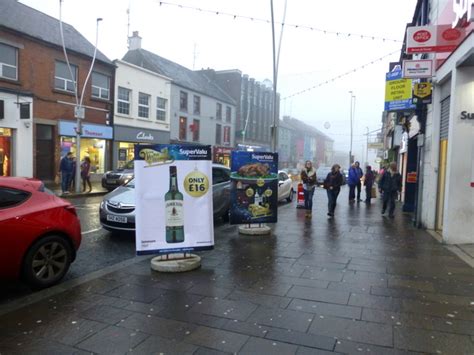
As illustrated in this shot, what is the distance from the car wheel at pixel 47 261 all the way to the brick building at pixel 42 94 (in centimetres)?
1484

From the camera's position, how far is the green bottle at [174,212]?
18.7ft

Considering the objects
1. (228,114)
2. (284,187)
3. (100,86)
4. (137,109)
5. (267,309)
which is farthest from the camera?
(228,114)

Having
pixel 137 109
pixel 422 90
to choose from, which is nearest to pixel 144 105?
pixel 137 109

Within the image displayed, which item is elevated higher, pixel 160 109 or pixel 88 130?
pixel 160 109

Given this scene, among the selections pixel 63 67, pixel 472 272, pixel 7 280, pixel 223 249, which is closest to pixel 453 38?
pixel 472 272

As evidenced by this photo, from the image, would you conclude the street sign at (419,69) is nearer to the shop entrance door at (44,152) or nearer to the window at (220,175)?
the window at (220,175)

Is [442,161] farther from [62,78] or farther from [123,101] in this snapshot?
[123,101]

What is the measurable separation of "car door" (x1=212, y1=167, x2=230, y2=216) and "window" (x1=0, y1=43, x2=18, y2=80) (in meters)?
13.3

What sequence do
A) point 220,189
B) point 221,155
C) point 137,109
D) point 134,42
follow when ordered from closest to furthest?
point 220,189, point 137,109, point 134,42, point 221,155

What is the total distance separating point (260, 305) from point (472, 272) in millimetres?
3520

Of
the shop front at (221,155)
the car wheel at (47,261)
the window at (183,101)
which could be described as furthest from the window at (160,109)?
the car wheel at (47,261)

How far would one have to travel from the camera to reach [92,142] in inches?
934

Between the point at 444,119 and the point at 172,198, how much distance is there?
6.80 metres

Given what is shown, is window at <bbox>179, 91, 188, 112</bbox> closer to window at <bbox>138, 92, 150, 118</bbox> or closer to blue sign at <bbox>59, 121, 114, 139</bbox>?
window at <bbox>138, 92, 150, 118</bbox>
